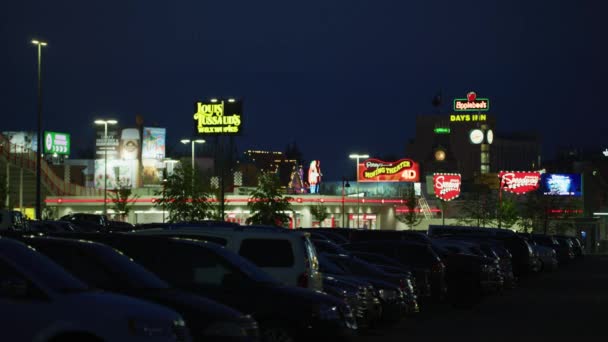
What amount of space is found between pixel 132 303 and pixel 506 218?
9444cm

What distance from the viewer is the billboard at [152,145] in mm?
113562

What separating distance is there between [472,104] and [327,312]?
14272cm

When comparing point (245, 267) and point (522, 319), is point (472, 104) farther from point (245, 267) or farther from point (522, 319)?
point (245, 267)

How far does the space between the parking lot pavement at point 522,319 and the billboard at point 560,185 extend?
7886 cm

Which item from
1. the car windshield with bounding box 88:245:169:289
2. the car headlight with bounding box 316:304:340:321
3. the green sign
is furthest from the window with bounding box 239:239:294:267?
the green sign

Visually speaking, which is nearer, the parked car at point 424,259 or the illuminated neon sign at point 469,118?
the parked car at point 424,259

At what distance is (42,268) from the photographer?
9.35 metres

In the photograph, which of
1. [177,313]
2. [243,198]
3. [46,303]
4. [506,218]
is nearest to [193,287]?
[177,313]

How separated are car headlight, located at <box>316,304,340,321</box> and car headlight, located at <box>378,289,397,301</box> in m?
5.87

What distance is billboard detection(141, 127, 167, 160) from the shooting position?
11356 centimetres

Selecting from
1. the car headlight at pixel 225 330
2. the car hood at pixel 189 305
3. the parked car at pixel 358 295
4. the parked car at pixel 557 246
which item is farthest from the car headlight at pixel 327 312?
the parked car at pixel 557 246

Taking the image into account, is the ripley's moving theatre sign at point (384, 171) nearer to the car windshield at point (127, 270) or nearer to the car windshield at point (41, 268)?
the car windshield at point (127, 270)

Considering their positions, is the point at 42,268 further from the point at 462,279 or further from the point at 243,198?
the point at 243,198

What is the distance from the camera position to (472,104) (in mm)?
153875
